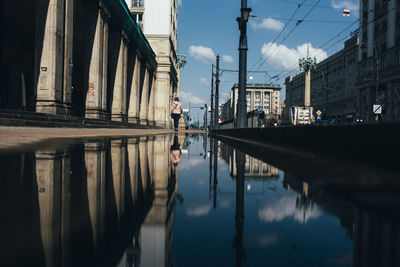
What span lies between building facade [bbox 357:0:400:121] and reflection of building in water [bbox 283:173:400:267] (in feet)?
128

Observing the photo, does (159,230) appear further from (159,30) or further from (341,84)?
(341,84)

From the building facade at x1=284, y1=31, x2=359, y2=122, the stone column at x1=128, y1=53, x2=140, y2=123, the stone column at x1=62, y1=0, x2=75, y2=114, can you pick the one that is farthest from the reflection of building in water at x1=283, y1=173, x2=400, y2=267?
the building facade at x1=284, y1=31, x2=359, y2=122

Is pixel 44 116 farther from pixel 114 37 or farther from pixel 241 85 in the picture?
pixel 114 37

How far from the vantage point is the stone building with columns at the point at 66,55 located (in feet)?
42.0

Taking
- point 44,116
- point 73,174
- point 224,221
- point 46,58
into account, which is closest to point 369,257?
point 224,221

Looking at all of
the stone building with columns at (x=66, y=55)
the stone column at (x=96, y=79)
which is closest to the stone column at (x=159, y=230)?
the stone building with columns at (x=66, y=55)

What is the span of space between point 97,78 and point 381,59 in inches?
1712

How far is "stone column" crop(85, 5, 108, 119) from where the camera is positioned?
18031mm

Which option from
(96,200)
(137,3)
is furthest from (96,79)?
(137,3)

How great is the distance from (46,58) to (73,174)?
37.4 feet

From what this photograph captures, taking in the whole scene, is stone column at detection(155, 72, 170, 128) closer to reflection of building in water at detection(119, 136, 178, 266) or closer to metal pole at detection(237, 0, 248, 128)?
metal pole at detection(237, 0, 248, 128)

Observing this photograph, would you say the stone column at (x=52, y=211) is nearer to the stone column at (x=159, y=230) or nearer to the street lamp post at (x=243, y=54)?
the stone column at (x=159, y=230)

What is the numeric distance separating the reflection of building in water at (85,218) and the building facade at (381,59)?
131 feet

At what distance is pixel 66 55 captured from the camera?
1376 cm
